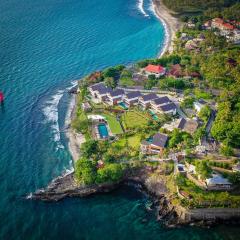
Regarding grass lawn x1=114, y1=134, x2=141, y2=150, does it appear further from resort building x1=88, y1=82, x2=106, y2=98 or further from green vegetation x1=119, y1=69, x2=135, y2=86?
green vegetation x1=119, y1=69, x2=135, y2=86

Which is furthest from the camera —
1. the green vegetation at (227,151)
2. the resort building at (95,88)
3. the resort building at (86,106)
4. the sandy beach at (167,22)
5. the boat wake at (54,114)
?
the sandy beach at (167,22)

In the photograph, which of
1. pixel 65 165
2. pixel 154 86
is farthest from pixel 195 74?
pixel 65 165

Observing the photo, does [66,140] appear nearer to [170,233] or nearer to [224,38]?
[170,233]

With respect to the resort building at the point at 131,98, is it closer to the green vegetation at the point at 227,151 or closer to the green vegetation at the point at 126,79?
the green vegetation at the point at 126,79

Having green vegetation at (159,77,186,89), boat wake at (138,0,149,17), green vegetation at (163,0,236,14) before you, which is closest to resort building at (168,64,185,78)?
green vegetation at (159,77,186,89)

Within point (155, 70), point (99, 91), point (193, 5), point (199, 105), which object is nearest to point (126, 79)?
point (155, 70)

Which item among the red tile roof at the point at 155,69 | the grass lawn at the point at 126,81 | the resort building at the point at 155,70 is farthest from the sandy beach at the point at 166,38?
the grass lawn at the point at 126,81

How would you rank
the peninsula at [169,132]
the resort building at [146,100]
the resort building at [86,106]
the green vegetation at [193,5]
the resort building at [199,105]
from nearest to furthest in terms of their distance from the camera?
the peninsula at [169,132] → the resort building at [199,105] → the resort building at [146,100] → the resort building at [86,106] → the green vegetation at [193,5]
